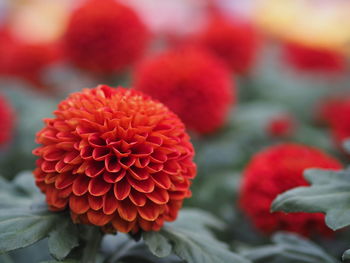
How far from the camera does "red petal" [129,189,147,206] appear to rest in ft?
2.79

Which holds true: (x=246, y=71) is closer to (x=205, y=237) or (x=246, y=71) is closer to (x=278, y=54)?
(x=278, y=54)

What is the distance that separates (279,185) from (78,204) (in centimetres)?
59

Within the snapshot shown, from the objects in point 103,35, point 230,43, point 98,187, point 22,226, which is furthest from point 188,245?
point 230,43

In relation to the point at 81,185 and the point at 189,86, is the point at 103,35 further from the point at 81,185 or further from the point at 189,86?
the point at 81,185

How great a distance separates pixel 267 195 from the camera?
122 centimetres

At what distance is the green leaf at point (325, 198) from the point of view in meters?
0.89

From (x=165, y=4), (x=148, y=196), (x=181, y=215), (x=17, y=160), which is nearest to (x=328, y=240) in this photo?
(x=181, y=215)

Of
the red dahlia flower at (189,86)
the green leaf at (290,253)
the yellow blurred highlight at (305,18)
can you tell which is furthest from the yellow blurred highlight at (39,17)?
the green leaf at (290,253)

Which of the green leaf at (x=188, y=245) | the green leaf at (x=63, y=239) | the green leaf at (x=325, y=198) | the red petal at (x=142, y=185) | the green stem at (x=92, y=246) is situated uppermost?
the green leaf at (x=325, y=198)

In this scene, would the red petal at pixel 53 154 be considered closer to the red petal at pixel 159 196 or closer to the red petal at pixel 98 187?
the red petal at pixel 98 187

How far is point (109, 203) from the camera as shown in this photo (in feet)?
2.80

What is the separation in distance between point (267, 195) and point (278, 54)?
276 centimetres

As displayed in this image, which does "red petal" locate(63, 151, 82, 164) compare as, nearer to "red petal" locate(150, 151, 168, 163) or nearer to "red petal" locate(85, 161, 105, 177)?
"red petal" locate(85, 161, 105, 177)

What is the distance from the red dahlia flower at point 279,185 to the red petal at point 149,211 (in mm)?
442
